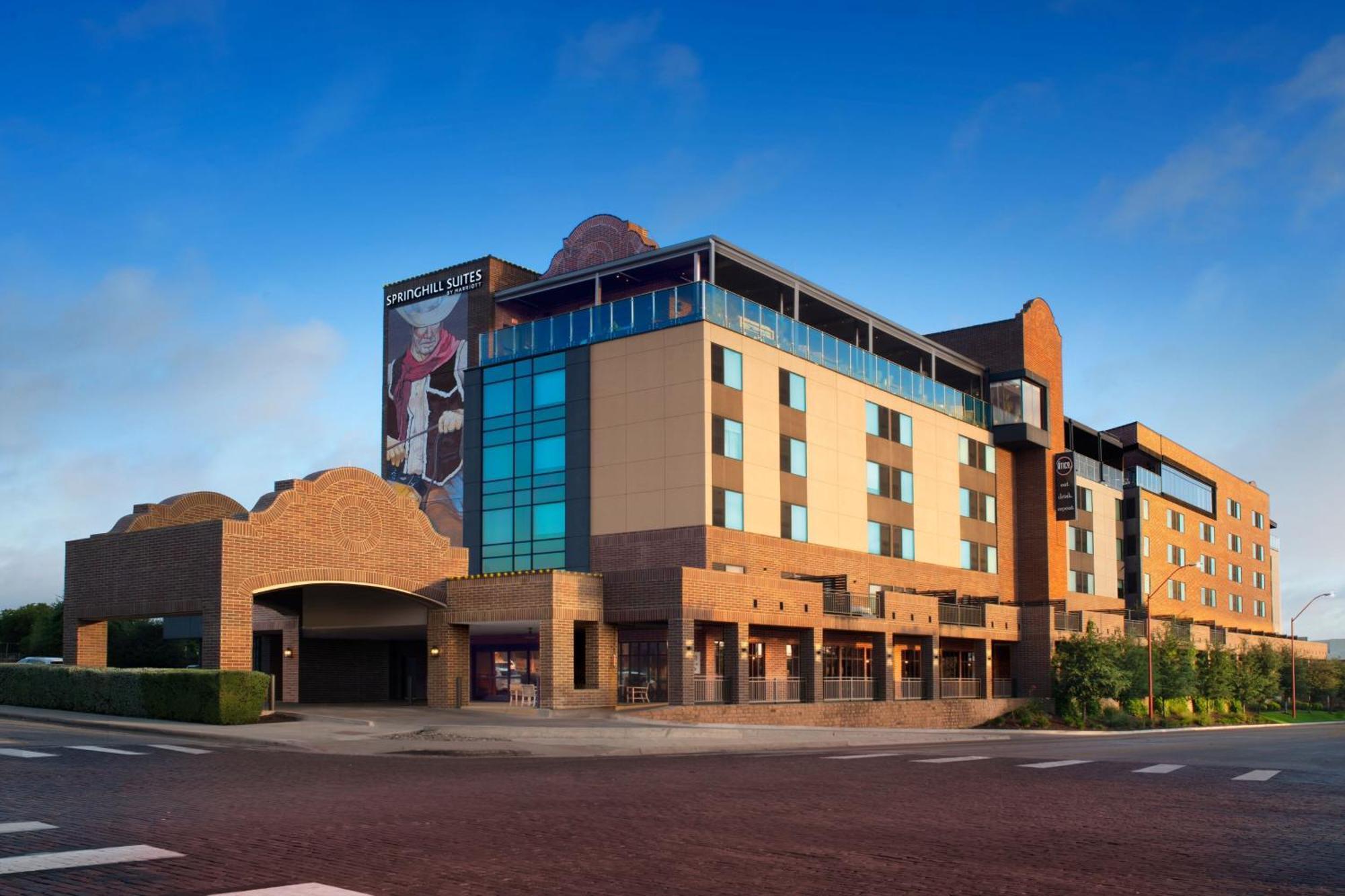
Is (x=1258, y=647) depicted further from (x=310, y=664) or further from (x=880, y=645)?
(x=310, y=664)

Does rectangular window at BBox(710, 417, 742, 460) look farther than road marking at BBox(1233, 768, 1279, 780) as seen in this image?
Yes

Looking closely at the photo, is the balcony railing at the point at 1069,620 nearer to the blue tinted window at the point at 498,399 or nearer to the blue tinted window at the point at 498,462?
the blue tinted window at the point at 498,462

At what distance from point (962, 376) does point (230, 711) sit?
168 ft

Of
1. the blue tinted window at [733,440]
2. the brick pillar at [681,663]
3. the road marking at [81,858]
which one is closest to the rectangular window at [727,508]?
the blue tinted window at [733,440]

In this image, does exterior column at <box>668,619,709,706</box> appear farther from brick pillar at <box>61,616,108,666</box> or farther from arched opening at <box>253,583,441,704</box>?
brick pillar at <box>61,616,108,666</box>

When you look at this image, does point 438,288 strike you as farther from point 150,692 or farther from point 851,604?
point 150,692

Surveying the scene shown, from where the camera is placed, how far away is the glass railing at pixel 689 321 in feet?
162

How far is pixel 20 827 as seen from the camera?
12.6m

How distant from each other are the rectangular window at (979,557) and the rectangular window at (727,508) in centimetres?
2179

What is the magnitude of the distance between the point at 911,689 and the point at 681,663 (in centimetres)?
1972

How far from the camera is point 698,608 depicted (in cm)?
4328

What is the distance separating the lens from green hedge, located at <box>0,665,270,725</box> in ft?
101

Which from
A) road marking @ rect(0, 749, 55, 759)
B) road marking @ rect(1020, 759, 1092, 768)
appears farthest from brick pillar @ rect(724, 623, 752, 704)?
road marking @ rect(0, 749, 55, 759)

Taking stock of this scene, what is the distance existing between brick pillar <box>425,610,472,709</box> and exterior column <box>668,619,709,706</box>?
6927 mm
